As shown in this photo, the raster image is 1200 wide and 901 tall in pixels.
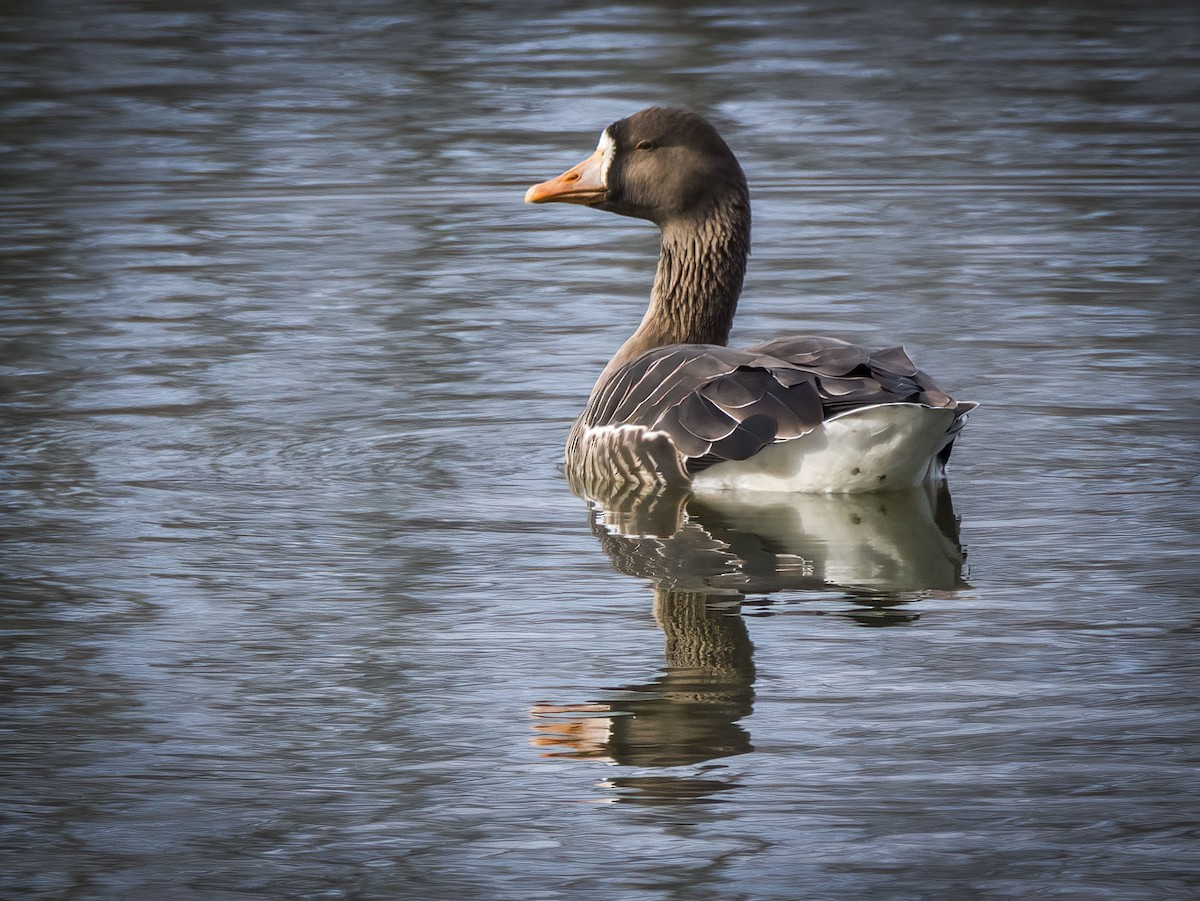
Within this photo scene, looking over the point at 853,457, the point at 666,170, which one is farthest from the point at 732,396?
the point at 666,170

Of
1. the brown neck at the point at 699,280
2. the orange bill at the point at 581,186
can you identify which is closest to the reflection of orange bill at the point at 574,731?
the brown neck at the point at 699,280

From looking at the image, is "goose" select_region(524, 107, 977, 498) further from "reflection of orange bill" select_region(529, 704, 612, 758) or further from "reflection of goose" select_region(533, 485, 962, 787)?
"reflection of orange bill" select_region(529, 704, 612, 758)

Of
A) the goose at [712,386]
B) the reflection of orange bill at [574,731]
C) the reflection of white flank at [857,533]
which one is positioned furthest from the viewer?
the goose at [712,386]

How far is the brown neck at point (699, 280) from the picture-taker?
9.37m

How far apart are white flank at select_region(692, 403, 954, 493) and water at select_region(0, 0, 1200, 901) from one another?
15 centimetres

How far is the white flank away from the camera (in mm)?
7598

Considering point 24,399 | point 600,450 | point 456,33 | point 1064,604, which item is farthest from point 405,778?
point 456,33

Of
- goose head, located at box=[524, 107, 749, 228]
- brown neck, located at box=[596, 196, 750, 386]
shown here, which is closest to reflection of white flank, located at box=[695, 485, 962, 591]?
brown neck, located at box=[596, 196, 750, 386]

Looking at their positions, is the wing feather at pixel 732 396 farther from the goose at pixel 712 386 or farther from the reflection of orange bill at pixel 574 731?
the reflection of orange bill at pixel 574 731

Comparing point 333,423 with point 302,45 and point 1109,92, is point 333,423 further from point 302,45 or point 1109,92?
point 302,45

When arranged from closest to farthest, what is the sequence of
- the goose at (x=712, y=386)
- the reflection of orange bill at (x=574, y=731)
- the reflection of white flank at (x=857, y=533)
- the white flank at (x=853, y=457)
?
1. the reflection of orange bill at (x=574, y=731)
2. the reflection of white flank at (x=857, y=533)
3. the white flank at (x=853, y=457)
4. the goose at (x=712, y=386)

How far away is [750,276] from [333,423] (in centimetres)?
397

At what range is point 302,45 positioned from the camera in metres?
23.7

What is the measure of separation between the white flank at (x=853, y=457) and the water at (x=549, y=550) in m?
0.15
